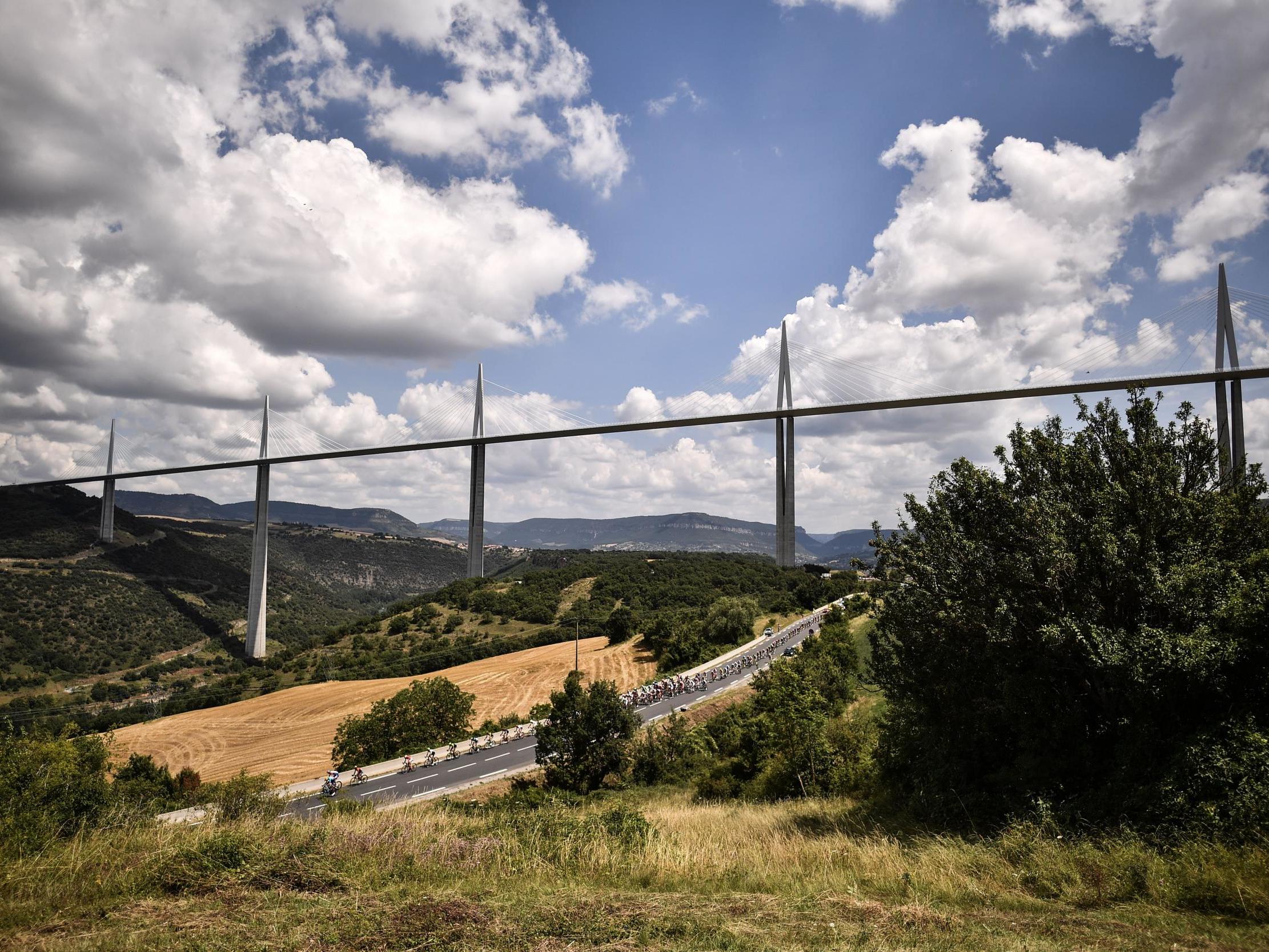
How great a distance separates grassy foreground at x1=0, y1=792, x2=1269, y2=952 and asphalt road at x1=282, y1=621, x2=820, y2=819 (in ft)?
37.7

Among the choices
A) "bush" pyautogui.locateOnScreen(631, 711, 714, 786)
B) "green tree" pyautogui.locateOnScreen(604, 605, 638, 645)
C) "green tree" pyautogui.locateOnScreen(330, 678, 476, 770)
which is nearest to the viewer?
"bush" pyautogui.locateOnScreen(631, 711, 714, 786)

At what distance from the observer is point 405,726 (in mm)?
28281

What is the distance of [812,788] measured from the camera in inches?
545

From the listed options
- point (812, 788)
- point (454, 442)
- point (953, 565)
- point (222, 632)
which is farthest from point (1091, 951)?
point (222, 632)

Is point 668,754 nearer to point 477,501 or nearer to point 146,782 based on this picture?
point 146,782

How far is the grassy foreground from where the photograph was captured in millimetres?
4836

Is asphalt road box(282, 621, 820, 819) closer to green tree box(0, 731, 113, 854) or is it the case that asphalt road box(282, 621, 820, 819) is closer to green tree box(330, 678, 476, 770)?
green tree box(330, 678, 476, 770)

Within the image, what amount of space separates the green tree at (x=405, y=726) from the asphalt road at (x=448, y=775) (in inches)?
85.4

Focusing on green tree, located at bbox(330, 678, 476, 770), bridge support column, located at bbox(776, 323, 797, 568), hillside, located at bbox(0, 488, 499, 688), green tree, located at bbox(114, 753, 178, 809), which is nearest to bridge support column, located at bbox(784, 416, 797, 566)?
bridge support column, located at bbox(776, 323, 797, 568)

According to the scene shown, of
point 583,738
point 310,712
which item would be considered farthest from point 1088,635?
point 310,712

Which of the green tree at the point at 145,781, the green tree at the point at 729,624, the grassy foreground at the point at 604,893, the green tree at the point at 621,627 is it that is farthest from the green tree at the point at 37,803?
the green tree at the point at 621,627

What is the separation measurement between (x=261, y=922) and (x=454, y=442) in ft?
201

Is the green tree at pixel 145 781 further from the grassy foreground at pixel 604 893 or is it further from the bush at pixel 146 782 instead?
the grassy foreground at pixel 604 893

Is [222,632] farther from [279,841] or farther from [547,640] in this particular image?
[279,841]
